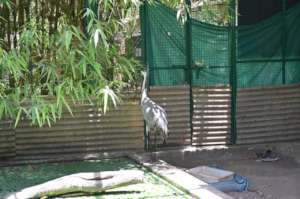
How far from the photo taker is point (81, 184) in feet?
18.2

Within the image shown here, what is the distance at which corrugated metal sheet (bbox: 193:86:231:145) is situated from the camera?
26.3 ft

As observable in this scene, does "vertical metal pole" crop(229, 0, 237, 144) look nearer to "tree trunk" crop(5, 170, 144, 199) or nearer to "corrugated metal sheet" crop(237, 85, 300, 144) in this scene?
"corrugated metal sheet" crop(237, 85, 300, 144)

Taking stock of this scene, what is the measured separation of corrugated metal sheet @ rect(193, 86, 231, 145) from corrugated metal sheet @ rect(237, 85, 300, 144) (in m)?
0.19

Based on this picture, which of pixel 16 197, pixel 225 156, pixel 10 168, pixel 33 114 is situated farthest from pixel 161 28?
pixel 33 114

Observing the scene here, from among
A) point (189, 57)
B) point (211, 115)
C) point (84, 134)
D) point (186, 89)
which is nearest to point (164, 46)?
point (189, 57)

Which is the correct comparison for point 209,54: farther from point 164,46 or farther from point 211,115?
point 211,115

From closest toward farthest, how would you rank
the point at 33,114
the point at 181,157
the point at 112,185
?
the point at 33,114
the point at 112,185
the point at 181,157

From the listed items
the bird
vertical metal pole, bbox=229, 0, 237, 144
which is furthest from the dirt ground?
the bird

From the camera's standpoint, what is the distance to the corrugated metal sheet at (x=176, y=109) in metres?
7.81

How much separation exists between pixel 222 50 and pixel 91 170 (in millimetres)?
2506

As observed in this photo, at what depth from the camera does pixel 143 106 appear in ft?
23.2

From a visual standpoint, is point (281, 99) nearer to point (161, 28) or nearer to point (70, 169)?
point (161, 28)

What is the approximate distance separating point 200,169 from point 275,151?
5.91 feet

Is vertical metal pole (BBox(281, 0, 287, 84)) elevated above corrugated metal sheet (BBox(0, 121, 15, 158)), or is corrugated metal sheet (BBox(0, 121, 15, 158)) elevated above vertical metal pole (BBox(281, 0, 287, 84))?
vertical metal pole (BBox(281, 0, 287, 84))
